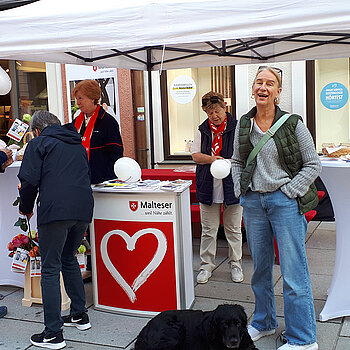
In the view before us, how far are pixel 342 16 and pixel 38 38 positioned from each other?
1.97 metres

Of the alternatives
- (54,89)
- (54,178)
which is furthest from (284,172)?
(54,89)

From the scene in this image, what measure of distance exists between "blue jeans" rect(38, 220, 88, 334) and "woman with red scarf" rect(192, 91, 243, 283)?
144 centimetres

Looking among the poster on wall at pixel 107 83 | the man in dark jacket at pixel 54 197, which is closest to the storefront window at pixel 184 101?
the poster on wall at pixel 107 83

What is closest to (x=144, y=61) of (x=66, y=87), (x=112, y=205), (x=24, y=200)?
(x=66, y=87)

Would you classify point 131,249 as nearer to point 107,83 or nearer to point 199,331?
point 199,331

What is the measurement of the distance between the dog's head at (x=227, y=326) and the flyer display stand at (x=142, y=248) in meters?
0.98

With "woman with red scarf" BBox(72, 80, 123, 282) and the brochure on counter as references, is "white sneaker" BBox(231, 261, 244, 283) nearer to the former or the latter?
the brochure on counter

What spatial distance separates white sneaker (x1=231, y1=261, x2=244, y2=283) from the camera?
Answer: 489 centimetres

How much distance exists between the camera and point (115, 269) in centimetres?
413

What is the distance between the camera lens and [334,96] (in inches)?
312

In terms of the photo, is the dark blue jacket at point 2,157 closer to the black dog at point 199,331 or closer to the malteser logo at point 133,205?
the malteser logo at point 133,205

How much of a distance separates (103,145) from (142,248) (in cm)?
114

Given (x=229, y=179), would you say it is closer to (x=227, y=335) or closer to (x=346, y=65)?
(x=227, y=335)

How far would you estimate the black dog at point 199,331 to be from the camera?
2.93m
